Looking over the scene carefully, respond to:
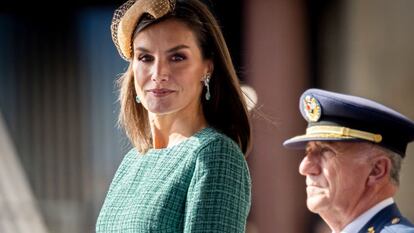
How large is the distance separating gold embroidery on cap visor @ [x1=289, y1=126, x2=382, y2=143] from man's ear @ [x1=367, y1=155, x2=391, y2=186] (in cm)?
5

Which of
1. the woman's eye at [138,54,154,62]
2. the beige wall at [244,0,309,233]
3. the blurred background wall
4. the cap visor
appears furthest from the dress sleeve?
the beige wall at [244,0,309,233]

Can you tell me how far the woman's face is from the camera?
236 centimetres

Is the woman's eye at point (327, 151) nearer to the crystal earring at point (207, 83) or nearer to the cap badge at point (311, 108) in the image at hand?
the cap badge at point (311, 108)

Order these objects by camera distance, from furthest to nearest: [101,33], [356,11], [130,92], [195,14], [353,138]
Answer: [101,33] < [356,11] < [130,92] < [195,14] < [353,138]

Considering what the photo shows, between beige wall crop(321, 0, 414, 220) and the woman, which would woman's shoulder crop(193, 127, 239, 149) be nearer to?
the woman

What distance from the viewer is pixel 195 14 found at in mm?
2418

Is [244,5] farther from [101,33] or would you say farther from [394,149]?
[394,149]

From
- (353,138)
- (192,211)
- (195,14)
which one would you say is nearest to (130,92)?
(195,14)

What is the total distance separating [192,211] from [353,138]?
38 cm

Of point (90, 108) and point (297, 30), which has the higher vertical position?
point (297, 30)

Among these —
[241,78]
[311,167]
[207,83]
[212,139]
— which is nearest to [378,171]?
[311,167]

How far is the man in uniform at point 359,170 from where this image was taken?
85.1 inches

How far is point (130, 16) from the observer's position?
2.44 metres

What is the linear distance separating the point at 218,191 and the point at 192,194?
0.06 m
